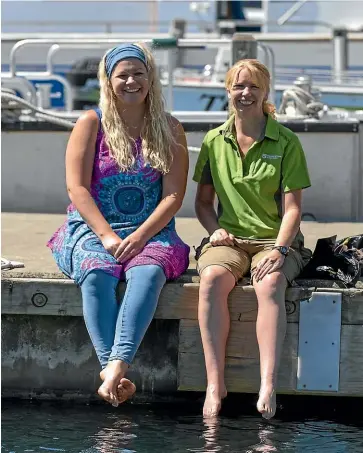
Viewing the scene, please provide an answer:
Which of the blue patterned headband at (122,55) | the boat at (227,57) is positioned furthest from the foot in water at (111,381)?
the boat at (227,57)

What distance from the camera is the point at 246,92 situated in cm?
522

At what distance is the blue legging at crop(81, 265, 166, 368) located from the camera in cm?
496

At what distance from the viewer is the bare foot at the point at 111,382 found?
15.8 ft

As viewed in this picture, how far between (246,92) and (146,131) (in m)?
0.51

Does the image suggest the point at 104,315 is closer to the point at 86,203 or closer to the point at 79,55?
the point at 86,203

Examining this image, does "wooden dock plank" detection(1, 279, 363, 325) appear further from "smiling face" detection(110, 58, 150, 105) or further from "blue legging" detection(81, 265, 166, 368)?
"smiling face" detection(110, 58, 150, 105)

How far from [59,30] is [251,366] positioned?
24.0 m

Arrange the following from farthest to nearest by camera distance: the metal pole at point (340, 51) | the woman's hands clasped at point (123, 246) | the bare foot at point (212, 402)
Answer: the metal pole at point (340, 51)
the woman's hands clasped at point (123, 246)
the bare foot at point (212, 402)

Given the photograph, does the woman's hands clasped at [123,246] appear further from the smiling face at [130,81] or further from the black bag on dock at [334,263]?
the black bag on dock at [334,263]

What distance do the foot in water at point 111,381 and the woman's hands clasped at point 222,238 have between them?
0.79 m

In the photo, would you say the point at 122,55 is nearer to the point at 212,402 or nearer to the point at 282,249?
the point at 282,249

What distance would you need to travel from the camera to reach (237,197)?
5312 mm

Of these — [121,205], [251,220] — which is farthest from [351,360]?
[121,205]

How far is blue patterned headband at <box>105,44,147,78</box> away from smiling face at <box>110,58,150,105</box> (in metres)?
0.02
